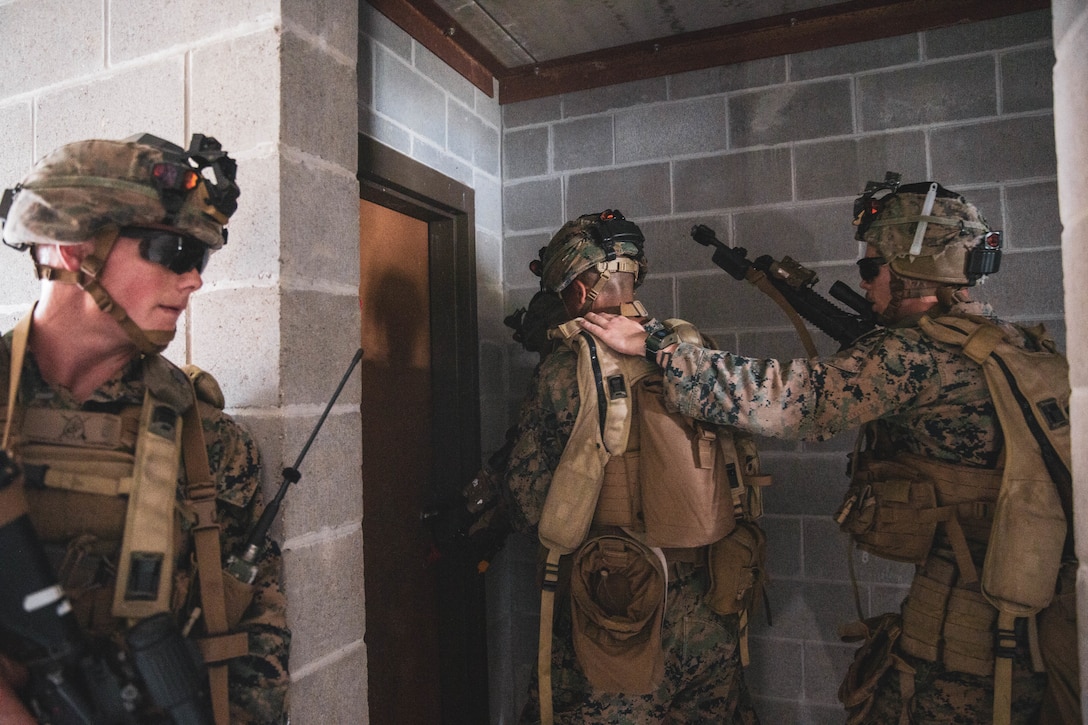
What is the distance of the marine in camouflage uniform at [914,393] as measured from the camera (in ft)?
6.13

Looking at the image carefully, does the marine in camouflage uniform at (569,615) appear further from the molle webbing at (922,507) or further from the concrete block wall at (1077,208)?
the concrete block wall at (1077,208)

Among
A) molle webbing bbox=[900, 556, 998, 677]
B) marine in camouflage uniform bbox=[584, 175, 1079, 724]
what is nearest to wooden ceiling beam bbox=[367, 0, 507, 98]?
marine in camouflage uniform bbox=[584, 175, 1079, 724]

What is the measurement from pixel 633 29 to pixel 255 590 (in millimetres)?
2533

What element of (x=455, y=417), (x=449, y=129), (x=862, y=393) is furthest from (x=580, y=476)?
(x=449, y=129)

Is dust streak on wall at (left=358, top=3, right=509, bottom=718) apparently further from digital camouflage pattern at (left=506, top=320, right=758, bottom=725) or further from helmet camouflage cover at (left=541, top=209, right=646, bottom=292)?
digital camouflage pattern at (left=506, top=320, right=758, bottom=725)

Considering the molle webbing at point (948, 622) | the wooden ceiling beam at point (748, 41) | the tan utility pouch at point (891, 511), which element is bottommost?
the molle webbing at point (948, 622)

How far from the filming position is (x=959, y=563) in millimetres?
1888

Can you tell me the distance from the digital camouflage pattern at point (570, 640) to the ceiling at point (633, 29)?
1397 mm

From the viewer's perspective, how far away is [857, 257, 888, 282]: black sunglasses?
85.0 inches

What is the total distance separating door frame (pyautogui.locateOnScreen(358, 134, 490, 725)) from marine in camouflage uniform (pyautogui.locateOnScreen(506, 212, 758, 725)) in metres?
0.55

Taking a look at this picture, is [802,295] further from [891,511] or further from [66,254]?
[66,254]

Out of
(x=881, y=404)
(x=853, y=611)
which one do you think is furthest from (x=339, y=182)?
(x=853, y=611)

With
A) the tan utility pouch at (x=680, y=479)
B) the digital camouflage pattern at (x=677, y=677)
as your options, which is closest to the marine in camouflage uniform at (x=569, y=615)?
the digital camouflage pattern at (x=677, y=677)

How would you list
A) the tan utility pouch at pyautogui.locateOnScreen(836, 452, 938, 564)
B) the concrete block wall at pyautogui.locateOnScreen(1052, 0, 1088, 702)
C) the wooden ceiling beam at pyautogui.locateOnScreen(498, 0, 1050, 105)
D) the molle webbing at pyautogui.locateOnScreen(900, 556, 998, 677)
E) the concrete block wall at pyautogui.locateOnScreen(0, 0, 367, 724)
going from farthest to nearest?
the wooden ceiling beam at pyautogui.locateOnScreen(498, 0, 1050, 105), the tan utility pouch at pyautogui.locateOnScreen(836, 452, 938, 564), the molle webbing at pyautogui.locateOnScreen(900, 556, 998, 677), the concrete block wall at pyautogui.locateOnScreen(0, 0, 367, 724), the concrete block wall at pyautogui.locateOnScreen(1052, 0, 1088, 702)
